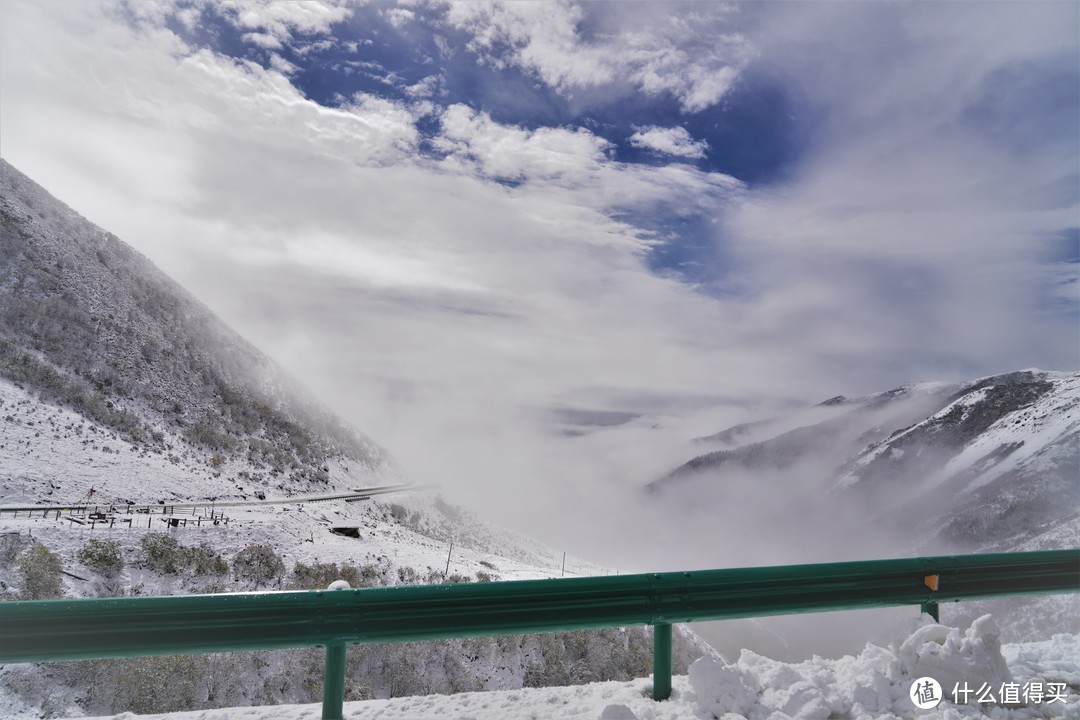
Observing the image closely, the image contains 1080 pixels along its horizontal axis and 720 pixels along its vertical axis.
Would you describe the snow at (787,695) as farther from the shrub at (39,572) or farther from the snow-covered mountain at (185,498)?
the shrub at (39,572)

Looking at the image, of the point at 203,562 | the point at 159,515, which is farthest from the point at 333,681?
the point at 159,515

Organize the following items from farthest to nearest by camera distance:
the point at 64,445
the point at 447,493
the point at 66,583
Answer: the point at 447,493
the point at 64,445
the point at 66,583

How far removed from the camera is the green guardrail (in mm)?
3994

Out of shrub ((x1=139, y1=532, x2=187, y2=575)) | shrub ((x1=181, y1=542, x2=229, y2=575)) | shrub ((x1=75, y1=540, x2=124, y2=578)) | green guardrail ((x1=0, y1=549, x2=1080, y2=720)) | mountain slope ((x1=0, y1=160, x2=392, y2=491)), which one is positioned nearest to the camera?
green guardrail ((x1=0, y1=549, x2=1080, y2=720))

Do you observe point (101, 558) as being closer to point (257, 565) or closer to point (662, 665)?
point (257, 565)

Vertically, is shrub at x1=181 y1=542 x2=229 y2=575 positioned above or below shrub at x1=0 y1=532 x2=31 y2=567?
below

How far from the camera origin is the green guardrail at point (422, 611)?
13.1 feet

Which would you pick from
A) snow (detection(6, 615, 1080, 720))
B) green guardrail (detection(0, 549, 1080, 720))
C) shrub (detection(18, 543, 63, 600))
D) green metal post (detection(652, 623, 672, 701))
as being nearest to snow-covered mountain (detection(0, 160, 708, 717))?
shrub (detection(18, 543, 63, 600))

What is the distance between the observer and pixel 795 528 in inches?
5664

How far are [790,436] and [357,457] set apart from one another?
411 feet

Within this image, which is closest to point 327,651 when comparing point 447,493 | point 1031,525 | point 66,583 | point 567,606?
point 567,606

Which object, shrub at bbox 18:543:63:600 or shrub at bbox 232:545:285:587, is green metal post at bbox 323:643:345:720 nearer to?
shrub at bbox 18:543:63:600

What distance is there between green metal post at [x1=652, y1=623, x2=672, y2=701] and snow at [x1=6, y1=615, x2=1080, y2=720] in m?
0.09

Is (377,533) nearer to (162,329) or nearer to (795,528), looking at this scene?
(162,329)
